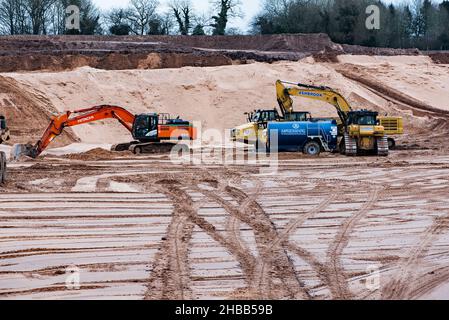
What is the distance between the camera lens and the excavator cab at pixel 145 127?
99.1 ft

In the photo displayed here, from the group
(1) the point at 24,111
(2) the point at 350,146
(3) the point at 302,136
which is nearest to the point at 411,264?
(2) the point at 350,146

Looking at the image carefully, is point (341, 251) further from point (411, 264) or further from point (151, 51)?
point (151, 51)

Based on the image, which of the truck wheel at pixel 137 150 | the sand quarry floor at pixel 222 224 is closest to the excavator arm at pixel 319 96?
the sand quarry floor at pixel 222 224

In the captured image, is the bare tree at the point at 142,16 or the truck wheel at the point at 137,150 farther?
the bare tree at the point at 142,16

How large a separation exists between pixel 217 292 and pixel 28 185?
1125cm

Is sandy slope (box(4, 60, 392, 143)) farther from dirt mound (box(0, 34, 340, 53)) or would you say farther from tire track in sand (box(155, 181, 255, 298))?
tire track in sand (box(155, 181, 255, 298))

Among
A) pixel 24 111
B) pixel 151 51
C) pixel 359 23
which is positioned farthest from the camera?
pixel 359 23

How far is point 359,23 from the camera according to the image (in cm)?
7212

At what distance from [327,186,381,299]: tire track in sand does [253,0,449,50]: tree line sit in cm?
5493

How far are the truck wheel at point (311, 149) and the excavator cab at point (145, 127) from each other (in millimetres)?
5481

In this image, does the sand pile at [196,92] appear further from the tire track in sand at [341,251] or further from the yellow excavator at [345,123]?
the tire track in sand at [341,251]

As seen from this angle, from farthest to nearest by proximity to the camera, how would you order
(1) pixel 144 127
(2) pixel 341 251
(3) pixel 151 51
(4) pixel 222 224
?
(3) pixel 151 51, (1) pixel 144 127, (4) pixel 222 224, (2) pixel 341 251

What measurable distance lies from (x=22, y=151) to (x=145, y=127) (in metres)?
4.64

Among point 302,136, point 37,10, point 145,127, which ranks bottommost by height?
point 302,136
